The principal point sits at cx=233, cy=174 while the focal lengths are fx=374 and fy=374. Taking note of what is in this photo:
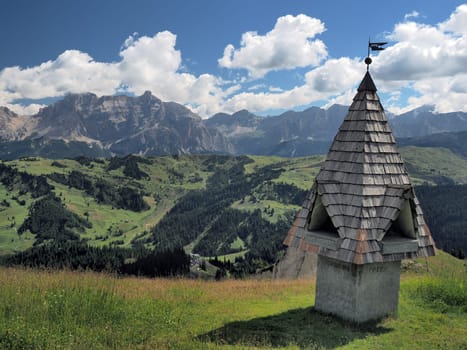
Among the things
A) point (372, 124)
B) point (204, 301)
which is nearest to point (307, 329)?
point (204, 301)

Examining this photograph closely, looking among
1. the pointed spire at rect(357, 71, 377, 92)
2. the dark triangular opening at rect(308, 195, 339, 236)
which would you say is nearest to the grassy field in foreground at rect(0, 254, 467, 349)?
the dark triangular opening at rect(308, 195, 339, 236)

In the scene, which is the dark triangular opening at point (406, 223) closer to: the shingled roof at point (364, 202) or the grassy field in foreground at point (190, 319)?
the shingled roof at point (364, 202)

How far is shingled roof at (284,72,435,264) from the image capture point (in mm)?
12516

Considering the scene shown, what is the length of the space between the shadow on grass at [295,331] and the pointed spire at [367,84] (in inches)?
340

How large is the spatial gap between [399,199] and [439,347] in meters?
4.70

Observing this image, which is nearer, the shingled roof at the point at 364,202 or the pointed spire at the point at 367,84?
the shingled roof at the point at 364,202

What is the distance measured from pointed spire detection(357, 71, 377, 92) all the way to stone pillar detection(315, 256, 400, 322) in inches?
260

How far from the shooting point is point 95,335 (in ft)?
32.2

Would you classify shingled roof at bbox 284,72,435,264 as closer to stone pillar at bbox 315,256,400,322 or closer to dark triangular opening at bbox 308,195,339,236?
dark triangular opening at bbox 308,195,339,236

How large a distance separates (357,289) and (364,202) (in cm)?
300

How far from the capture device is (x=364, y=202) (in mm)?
12648

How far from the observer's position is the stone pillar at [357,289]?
1286 cm

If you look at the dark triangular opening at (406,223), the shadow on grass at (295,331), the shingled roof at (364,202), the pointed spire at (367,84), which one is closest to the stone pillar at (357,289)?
the shadow on grass at (295,331)

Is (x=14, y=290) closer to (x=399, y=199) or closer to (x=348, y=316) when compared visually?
(x=348, y=316)
